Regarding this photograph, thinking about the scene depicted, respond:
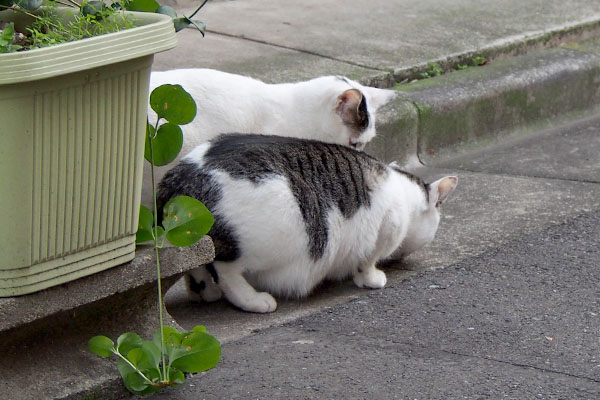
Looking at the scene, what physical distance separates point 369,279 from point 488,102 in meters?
2.45

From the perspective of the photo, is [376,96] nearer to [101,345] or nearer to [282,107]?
[282,107]

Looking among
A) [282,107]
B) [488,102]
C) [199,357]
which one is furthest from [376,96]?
[199,357]

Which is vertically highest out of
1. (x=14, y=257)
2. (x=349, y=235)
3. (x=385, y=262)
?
(x=14, y=257)

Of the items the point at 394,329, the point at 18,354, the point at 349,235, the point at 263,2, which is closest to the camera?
the point at 18,354

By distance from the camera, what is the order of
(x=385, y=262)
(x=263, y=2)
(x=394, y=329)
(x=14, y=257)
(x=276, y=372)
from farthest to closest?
(x=263, y=2)
(x=385, y=262)
(x=394, y=329)
(x=276, y=372)
(x=14, y=257)

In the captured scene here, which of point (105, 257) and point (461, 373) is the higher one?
point (105, 257)

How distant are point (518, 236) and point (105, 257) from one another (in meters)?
2.15

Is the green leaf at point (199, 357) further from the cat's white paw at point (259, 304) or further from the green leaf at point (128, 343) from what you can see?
the cat's white paw at point (259, 304)

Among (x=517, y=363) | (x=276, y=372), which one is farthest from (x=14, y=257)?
(x=517, y=363)

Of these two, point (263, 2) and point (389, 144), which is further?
point (263, 2)

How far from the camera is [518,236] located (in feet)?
13.8

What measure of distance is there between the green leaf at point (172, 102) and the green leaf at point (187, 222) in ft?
0.81

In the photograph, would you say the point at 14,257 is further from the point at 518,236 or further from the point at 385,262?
the point at 518,236

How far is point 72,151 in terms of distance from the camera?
2.46 meters
